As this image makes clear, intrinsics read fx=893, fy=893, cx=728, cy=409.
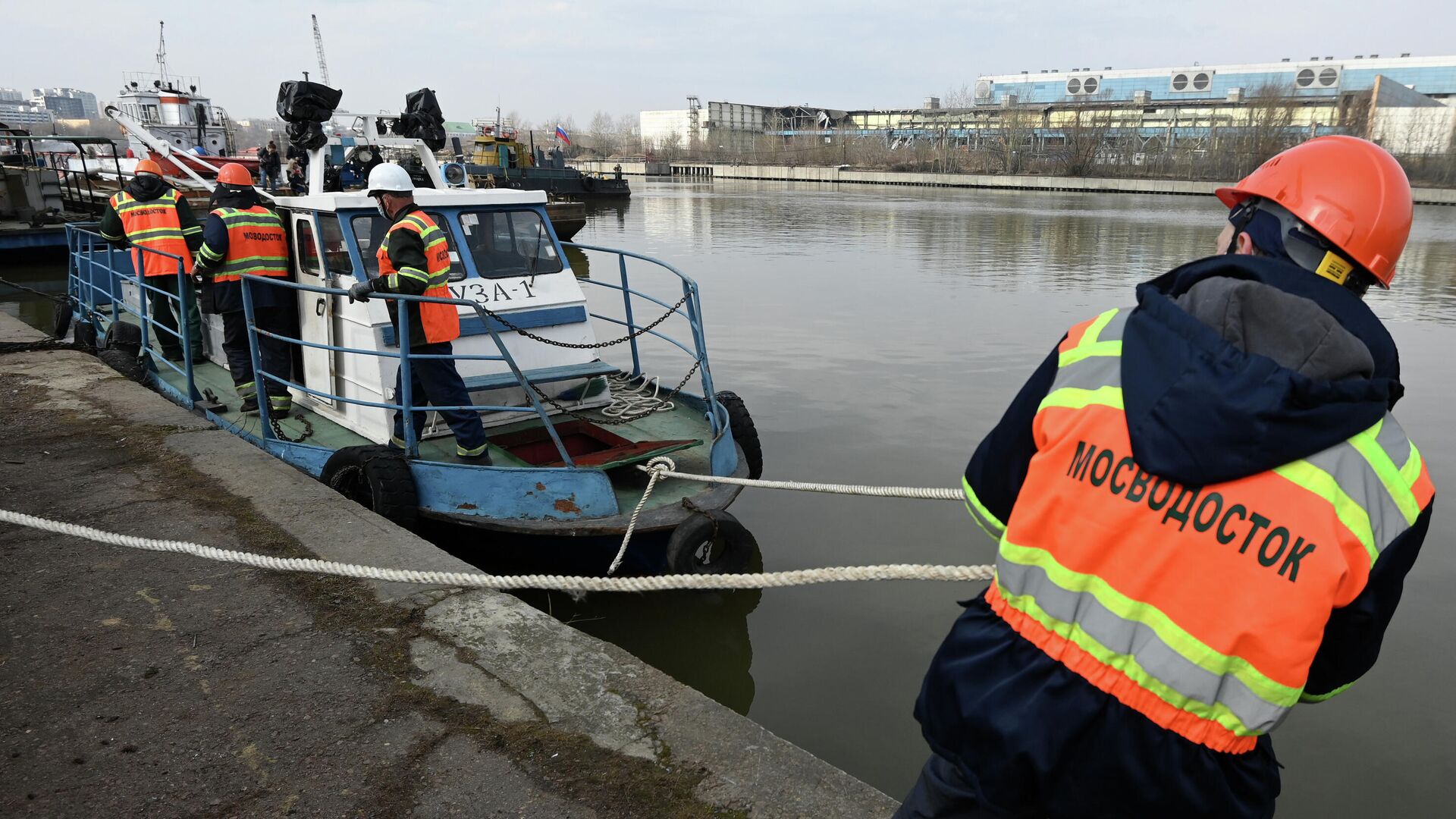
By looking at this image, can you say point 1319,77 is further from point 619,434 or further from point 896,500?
point 619,434

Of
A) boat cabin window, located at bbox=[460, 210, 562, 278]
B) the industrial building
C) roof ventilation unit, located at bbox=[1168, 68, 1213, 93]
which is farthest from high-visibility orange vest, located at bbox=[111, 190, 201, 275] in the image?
roof ventilation unit, located at bbox=[1168, 68, 1213, 93]

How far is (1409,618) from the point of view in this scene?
5586 millimetres

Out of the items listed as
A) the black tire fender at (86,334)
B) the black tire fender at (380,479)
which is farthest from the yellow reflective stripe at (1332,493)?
the black tire fender at (86,334)

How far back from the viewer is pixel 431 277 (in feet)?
18.0

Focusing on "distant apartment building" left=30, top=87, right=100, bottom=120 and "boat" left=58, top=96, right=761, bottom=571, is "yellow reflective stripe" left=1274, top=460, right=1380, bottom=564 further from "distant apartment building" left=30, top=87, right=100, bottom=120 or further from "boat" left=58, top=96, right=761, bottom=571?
"distant apartment building" left=30, top=87, right=100, bottom=120

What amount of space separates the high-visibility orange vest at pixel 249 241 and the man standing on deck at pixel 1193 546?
6272 millimetres

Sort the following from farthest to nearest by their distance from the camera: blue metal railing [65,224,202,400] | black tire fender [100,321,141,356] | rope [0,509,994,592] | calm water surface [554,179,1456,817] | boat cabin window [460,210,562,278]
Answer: black tire fender [100,321,141,356] < blue metal railing [65,224,202,400] < boat cabin window [460,210,562,278] < calm water surface [554,179,1456,817] < rope [0,509,994,592]

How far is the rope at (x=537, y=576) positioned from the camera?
2689 mm

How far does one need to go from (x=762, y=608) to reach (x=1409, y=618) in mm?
4043

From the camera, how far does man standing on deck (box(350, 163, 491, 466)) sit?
209 inches

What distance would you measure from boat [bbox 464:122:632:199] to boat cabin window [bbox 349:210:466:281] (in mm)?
26448

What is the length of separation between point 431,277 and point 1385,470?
5.08 meters

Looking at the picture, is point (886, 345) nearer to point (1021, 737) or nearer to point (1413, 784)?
point (1413, 784)

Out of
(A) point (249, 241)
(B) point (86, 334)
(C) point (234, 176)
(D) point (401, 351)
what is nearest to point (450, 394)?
(D) point (401, 351)
